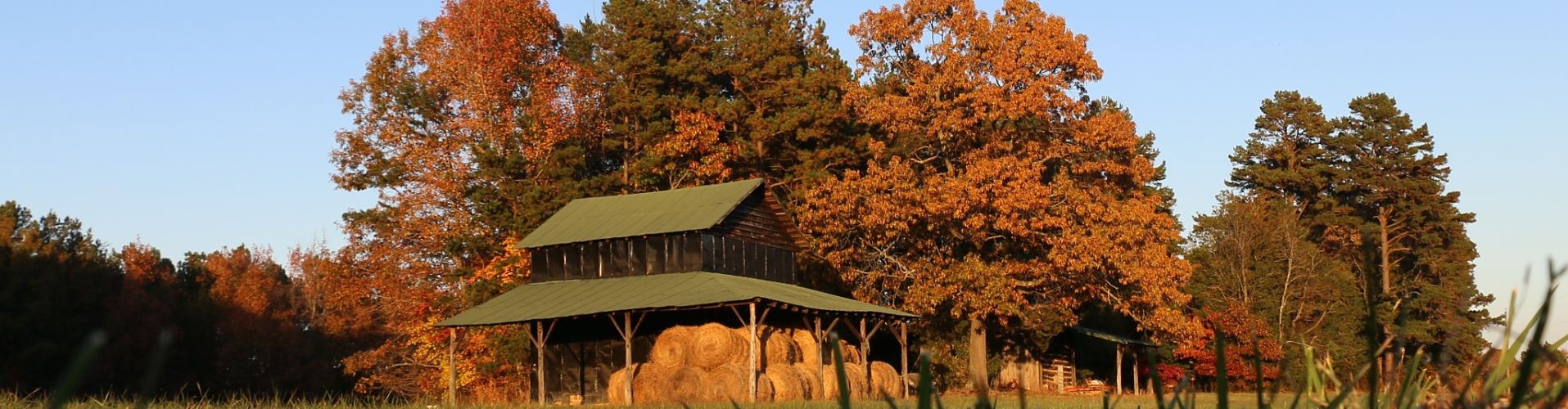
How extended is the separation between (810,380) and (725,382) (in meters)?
3.15

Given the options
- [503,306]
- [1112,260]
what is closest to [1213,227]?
[1112,260]

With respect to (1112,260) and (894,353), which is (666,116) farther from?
(1112,260)

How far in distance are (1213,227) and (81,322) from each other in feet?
137

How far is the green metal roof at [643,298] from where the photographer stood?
108ft

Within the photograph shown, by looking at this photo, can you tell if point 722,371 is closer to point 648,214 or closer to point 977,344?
point 648,214

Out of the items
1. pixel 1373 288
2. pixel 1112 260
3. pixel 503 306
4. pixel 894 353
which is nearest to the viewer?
pixel 1373 288

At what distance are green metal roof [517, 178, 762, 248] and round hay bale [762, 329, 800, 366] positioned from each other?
3.55 metres

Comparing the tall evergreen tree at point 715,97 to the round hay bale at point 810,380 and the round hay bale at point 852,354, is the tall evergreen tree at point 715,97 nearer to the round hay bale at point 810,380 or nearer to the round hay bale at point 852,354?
the round hay bale at point 852,354

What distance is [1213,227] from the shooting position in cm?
5853

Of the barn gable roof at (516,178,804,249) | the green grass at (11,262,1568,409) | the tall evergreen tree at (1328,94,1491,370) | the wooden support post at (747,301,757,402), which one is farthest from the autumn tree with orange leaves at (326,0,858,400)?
the green grass at (11,262,1568,409)

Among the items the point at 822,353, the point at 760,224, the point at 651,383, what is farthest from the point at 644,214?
the point at 651,383

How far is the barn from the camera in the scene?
3278 cm

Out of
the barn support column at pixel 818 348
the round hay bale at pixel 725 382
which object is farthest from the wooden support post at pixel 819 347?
the round hay bale at pixel 725 382

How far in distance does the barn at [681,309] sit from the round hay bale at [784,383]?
35mm
